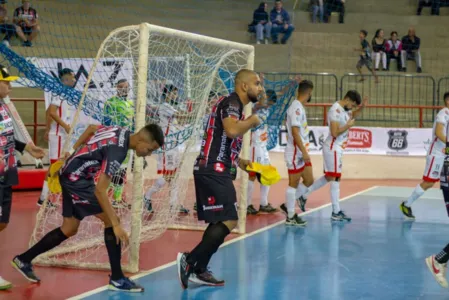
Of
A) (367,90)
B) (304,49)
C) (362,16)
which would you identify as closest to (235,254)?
(367,90)

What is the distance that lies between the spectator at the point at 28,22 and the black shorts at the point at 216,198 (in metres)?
7.00

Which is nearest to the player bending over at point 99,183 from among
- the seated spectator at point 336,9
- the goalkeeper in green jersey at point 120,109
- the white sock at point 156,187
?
the goalkeeper in green jersey at point 120,109

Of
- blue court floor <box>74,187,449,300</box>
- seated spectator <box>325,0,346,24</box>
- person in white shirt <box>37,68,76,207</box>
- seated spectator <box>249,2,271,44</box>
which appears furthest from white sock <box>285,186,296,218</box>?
seated spectator <box>325,0,346,24</box>

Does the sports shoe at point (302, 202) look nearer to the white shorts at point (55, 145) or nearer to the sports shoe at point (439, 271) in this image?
the white shorts at point (55, 145)

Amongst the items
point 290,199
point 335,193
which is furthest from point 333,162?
point 290,199

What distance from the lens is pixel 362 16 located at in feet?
77.8

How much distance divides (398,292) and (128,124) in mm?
3580

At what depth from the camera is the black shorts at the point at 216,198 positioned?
7.01m

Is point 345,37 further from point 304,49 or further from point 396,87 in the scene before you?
point 396,87

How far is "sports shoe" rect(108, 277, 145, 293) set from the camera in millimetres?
6867

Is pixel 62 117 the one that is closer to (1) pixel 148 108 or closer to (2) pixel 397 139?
(1) pixel 148 108

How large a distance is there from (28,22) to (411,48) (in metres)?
12.6

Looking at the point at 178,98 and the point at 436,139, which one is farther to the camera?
the point at 436,139

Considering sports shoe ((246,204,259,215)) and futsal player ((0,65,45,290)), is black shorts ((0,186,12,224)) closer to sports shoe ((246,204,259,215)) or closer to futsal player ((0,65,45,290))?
futsal player ((0,65,45,290))
